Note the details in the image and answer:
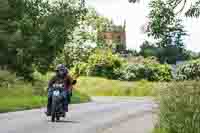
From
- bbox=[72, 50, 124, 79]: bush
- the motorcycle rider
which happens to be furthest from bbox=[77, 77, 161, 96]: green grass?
the motorcycle rider

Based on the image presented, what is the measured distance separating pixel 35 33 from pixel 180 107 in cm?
6254

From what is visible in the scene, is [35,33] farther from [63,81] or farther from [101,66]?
[63,81]

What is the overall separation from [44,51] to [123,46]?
6879cm

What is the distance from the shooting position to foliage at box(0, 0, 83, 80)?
224 feet

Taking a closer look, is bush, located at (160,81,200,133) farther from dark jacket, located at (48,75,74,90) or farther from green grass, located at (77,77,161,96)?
green grass, located at (77,77,161,96)

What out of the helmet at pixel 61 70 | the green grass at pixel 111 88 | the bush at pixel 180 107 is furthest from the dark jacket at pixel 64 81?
the green grass at pixel 111 88

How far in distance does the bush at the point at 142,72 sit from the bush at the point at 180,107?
215 feet

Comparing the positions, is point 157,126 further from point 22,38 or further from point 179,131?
point 22,38

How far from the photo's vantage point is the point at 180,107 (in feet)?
52.3

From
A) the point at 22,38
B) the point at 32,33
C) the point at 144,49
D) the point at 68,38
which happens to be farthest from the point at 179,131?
the point at 144,49

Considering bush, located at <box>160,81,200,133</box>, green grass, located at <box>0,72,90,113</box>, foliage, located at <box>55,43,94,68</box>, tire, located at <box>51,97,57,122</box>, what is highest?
foliage, located at <box>55,43,94,68</box>

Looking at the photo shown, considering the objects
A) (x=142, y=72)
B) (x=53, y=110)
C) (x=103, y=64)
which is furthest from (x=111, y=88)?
(x=53, y=110)

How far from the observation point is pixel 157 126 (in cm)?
1792

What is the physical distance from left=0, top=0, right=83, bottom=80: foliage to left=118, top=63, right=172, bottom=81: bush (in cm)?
812
